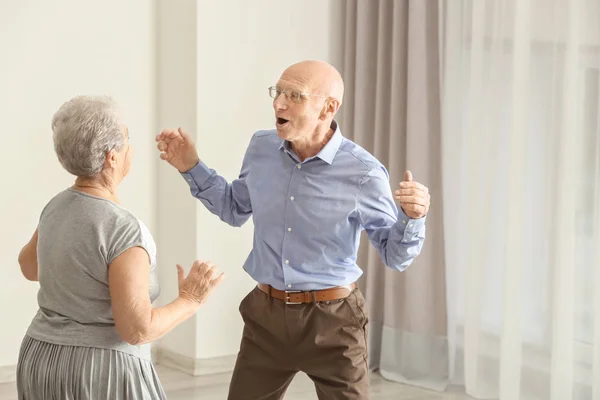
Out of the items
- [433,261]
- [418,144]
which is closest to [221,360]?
[433,261]

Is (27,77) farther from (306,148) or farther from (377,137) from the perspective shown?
(306,148)

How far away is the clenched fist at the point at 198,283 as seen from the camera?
2379 mm

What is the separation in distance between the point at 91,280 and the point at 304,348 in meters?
0.81

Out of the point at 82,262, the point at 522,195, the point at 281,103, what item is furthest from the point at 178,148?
the point at 522,195

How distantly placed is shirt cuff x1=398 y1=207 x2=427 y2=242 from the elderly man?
0.34 ft

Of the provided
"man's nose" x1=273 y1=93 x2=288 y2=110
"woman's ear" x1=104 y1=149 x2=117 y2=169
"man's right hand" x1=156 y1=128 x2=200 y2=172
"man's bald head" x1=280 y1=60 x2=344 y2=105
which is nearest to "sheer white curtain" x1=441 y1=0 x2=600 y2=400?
"man's bald head" x1=280 y1=60 x2=344 y2=105

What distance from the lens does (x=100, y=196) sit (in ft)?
7.52

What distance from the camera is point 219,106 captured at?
15.7 feet

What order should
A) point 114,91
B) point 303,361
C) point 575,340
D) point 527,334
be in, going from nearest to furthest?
1. point 303,361
2. point 575,340
3. point 527,334
4. point 114,91

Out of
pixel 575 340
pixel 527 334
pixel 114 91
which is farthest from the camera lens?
pixel 114 91

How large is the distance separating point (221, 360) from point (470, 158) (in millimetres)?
1782

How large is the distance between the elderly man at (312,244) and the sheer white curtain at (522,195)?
143cm

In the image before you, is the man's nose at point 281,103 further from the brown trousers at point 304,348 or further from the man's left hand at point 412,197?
the brown trousers at point 304,348

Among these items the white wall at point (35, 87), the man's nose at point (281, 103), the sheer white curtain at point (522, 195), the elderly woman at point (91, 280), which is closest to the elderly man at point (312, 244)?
the man's nose at point (281, 103)
